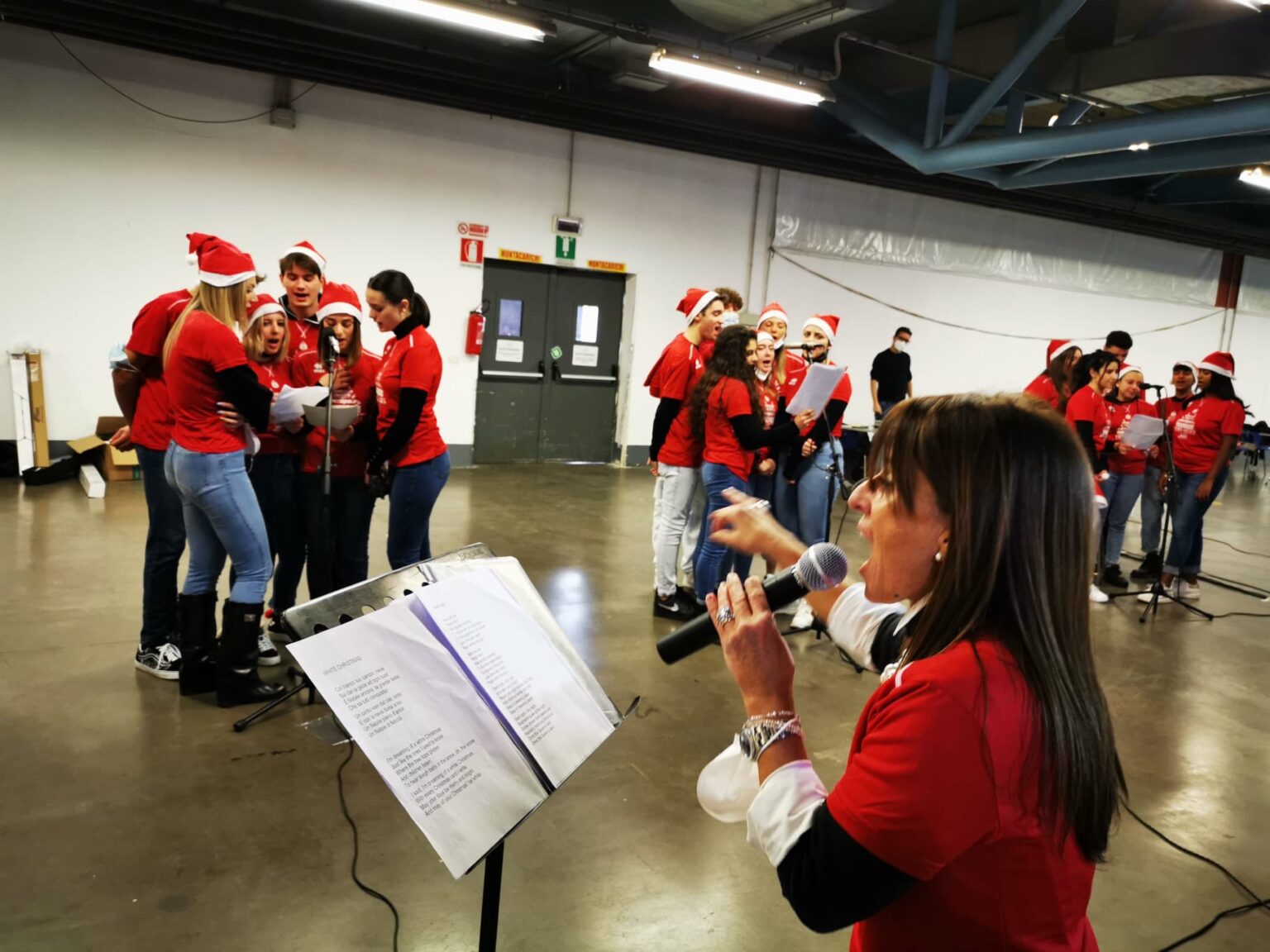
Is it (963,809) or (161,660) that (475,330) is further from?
(963,809)

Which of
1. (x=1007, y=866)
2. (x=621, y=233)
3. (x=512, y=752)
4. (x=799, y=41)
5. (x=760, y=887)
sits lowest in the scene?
(x=760, y=887)

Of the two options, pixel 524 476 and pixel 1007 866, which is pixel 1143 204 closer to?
pixel 524 476

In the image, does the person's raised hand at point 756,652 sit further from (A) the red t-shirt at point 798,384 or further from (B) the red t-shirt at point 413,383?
(A) the red t-shirt at point 798,384

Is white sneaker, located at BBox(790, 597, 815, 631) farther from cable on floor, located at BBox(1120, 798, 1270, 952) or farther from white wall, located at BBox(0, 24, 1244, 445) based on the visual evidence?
white wall, located at BBox(0, 24, 1244, 445)

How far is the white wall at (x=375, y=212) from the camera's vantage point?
708 cm

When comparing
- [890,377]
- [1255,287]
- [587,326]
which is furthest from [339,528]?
[1255,287]

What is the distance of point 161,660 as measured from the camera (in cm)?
352

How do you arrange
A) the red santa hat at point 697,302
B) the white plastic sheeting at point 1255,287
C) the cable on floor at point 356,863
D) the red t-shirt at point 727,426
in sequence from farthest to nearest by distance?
the white plastic sheeting at point 1255,287, the red santa hat at point 697,302, the red t-shirt at point 727,426, the cable on floor at point 356,863

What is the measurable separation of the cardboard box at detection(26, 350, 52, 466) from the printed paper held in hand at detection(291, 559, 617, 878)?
23.6 feet

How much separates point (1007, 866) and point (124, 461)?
7.66 metres

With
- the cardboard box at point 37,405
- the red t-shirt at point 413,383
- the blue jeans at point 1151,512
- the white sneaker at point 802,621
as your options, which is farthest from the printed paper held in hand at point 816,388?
the cardboard box at point 37,405

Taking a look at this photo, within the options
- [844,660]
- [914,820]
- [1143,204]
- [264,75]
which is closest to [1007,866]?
[914,820]

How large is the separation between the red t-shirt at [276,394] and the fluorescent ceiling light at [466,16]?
10.9ft

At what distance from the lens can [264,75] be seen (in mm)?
7668
